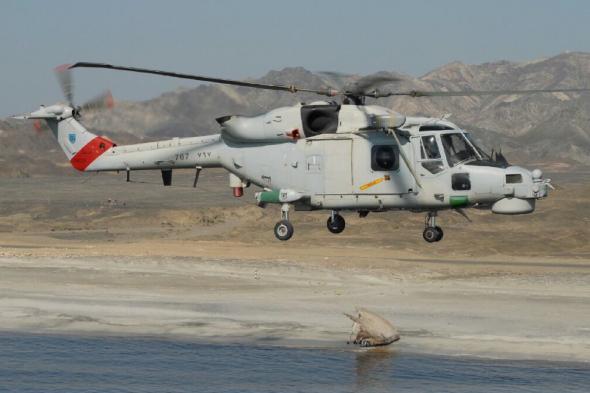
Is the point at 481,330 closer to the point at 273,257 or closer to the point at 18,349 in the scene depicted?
the point at 18,349

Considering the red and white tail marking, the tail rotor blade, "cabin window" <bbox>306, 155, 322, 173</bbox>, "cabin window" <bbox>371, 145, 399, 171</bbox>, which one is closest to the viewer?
"cabin window" <bbox>371, 145, 399, 171</bbox>

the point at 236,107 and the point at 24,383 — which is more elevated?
the point at 236,107

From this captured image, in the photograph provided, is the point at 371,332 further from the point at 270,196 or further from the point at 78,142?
the point at 78,142

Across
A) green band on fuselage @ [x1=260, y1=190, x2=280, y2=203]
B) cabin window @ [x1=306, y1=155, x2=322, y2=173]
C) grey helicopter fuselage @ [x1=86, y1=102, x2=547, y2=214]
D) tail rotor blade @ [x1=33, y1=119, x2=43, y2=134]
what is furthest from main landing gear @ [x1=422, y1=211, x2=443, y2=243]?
tail rotor blade @ [x1=33, y1=119, x2=43, y2=134]

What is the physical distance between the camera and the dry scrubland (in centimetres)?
3033

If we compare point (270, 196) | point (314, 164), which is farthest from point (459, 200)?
point (270, 196)

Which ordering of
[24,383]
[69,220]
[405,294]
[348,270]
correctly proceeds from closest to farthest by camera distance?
[24,383] → [405,294] → [348,270] → [69,220]

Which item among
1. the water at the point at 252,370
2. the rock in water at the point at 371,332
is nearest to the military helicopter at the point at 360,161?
the rock in water at the point at 371,332

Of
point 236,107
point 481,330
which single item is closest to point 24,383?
point 481,330

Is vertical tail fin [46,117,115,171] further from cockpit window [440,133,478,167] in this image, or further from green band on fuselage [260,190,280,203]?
cockpit window [440,133,478,167]

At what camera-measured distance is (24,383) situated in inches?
984

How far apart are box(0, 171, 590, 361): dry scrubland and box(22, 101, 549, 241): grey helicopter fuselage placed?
2.81 m

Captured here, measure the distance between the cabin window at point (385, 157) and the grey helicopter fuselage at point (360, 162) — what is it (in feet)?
0.09

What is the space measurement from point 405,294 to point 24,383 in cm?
1379
